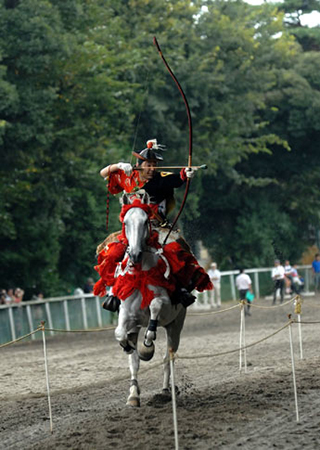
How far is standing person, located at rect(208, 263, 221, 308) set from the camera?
42.2m

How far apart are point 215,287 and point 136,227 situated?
99.6ft

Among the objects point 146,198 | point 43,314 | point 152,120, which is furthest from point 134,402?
point 152,120

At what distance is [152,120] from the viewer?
41.9 m

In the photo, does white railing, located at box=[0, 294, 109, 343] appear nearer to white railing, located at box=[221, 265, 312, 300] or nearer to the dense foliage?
the dense foliage

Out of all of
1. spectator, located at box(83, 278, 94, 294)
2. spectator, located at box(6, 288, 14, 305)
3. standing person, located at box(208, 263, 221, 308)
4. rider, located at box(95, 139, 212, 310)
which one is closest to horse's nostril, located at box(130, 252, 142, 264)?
rider, located at box(95, 139, 212, 310)

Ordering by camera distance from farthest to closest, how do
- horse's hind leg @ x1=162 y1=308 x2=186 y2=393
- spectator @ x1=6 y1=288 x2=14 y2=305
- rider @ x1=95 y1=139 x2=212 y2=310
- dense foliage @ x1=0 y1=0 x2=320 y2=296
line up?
spectator @ x1=6 y1=288 x2=14 y2=305 < dense foliage @ x1=0 y1=0 x2=320 y2=296 < horse's hind leg @ x1=162 y1=308 x2=186 y2=393 < rider @ x1=95 y1=139 x2=212 y2=310

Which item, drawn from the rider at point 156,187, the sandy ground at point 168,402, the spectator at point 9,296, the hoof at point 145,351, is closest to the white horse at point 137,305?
the hoof at point 145,351

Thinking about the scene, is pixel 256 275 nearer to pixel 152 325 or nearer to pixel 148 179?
pixel 148 179

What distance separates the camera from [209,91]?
4447 centimetres

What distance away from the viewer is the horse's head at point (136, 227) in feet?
41.6

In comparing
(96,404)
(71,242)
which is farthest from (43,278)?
(96,404)

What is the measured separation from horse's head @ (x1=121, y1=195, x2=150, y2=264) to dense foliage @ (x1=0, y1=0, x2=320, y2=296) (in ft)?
20.0

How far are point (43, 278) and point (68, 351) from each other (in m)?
9.70

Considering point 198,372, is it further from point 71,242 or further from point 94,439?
point 71,242
